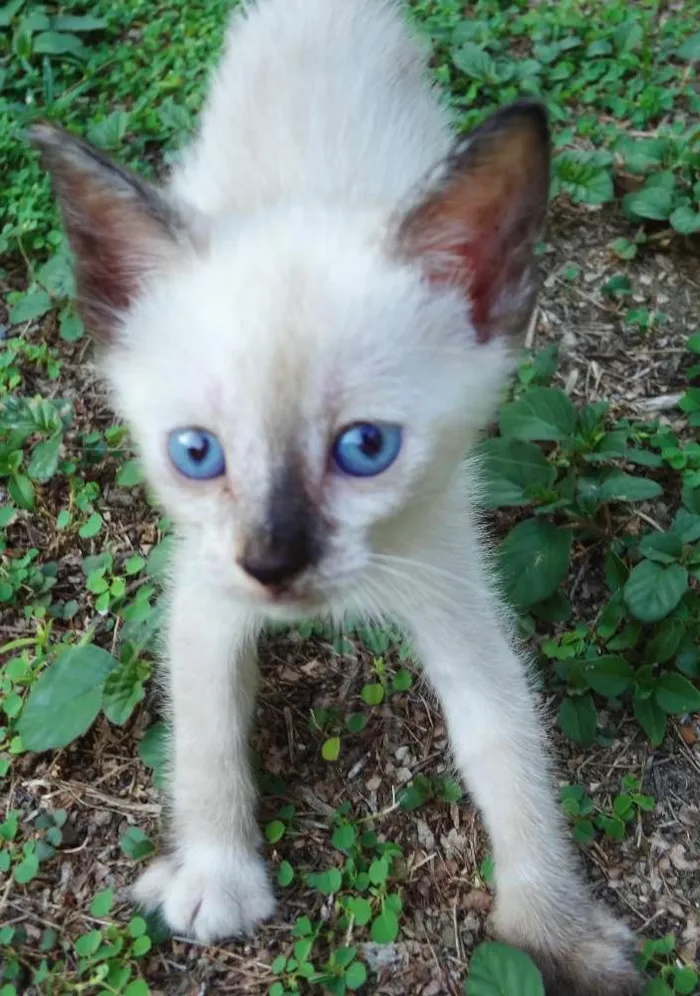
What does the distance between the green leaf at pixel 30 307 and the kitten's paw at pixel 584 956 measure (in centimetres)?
175

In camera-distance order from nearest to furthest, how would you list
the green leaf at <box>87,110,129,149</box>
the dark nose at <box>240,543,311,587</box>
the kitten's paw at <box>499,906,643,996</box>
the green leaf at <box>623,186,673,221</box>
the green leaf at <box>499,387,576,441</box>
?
the dark nose at <box>240,543,311,587</box> → the kitten's paw at <box>499,906,643,996</box> → the green leaf at <box>499,387,576,441</box> → the green leaf at <box>623,186,673,221</box> → the green leaf at <box>87,110,129,149</box>

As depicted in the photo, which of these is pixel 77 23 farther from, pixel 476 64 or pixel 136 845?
pixel 136 845

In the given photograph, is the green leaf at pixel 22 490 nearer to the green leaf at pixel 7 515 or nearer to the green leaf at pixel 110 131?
the green leaf at pixel 7 515

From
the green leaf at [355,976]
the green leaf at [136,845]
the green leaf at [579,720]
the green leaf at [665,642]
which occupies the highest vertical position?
the green leaf at [665,642]

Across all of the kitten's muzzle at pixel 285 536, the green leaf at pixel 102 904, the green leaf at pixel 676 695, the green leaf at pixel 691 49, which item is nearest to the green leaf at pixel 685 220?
the green leaf at pixel 691 49

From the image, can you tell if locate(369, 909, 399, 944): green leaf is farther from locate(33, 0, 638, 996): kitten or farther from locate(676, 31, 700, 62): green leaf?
locate(676, 31, 700, 62): green leaf

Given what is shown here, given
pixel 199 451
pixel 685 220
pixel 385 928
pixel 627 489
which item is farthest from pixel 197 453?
pixel 685 220

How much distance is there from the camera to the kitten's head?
1.27m

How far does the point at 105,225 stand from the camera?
1.42 metres

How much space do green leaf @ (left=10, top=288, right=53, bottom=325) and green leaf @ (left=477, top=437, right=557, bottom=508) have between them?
113 cm

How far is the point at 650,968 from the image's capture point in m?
1.74

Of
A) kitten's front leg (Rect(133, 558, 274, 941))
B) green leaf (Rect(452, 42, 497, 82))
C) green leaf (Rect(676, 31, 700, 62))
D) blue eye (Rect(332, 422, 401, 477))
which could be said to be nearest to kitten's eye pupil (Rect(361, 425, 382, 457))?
blue eye (Rect(332, 422, 401, 477))

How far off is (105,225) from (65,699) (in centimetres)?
94

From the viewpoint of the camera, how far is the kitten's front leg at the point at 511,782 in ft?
5.61
